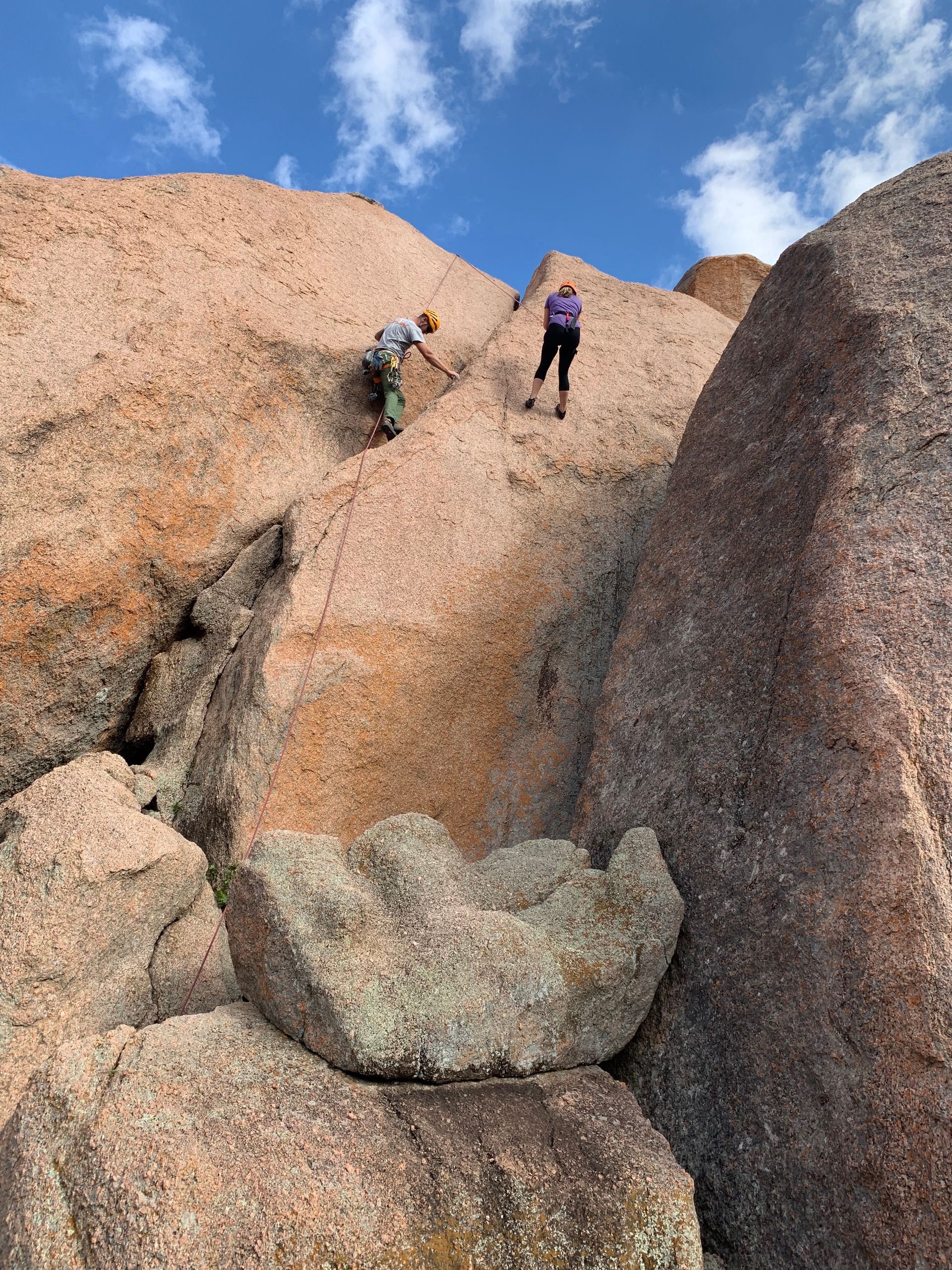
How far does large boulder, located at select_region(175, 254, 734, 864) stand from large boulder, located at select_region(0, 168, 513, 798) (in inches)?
39.0

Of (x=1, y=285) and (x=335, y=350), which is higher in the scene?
(x=335, y=350)

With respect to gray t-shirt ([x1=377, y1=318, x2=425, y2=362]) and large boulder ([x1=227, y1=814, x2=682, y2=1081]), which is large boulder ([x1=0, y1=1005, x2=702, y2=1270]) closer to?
large boulder ([x1=227, y1=814, x2=682, y2=1081])

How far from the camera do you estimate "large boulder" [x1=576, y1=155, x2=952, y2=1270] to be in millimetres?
2873

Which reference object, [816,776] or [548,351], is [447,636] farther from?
[548,351]

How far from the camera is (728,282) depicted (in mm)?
13844

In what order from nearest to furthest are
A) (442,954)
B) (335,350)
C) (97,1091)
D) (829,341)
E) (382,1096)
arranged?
(97,1091) → (382,1096) → (442,954) → (829,341) → (335,350)

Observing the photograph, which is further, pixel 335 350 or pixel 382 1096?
pixel 335 350

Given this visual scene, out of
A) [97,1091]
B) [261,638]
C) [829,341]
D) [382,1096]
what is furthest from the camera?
[261,638]

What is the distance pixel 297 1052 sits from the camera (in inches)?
128

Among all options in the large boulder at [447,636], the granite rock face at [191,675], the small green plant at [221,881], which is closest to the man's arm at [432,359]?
the large boulder at [447,636]

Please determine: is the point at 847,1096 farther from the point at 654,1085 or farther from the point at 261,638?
the point at 261,638

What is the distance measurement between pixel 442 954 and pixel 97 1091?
1347 millimetres

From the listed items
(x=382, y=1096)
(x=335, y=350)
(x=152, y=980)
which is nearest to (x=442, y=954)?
(x=382, y=1096)

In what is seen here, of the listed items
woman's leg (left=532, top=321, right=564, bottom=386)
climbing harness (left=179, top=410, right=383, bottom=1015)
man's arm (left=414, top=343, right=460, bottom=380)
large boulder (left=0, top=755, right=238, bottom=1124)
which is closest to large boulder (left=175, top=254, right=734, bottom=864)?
climbing harness (left=179, top=410, right=383, bottom=1015)
